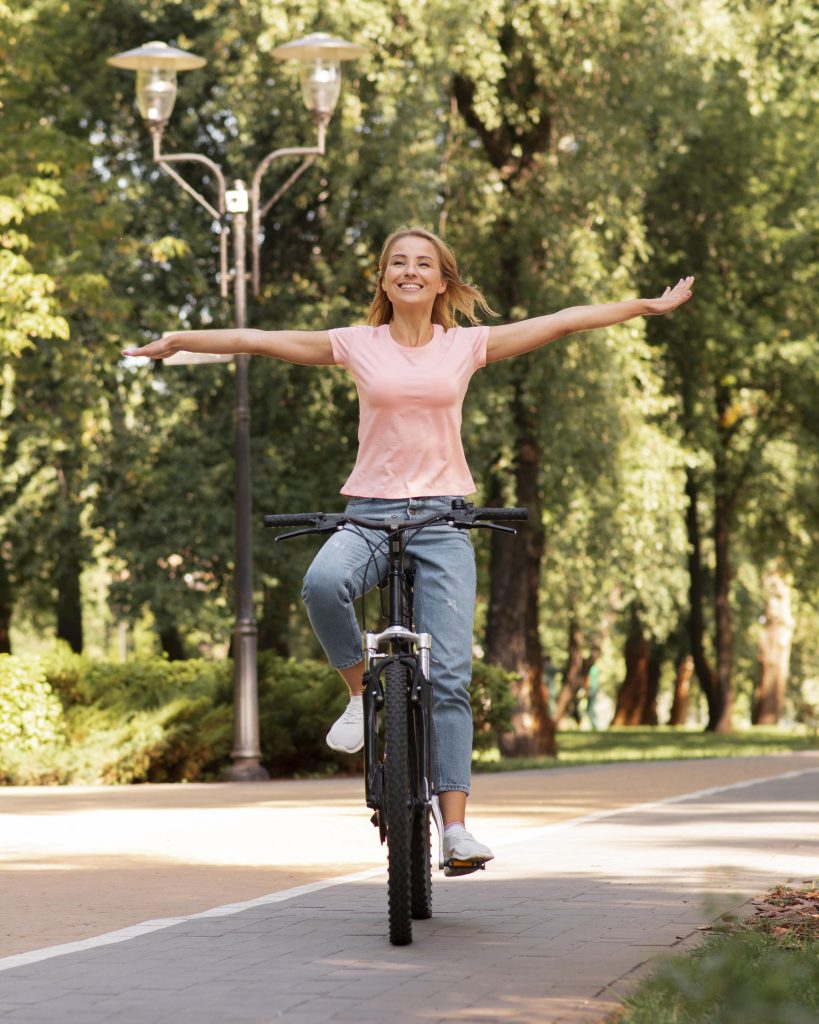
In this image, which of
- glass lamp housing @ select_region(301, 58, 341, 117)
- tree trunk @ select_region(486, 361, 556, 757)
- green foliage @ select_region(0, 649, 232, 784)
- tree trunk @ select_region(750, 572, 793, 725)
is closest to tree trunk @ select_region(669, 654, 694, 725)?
tree trunk @ select_region(750, 572, 793, 725)

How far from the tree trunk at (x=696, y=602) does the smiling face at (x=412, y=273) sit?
1084 inches

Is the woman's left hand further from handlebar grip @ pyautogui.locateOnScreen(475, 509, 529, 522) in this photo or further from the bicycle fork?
the bicycle fork

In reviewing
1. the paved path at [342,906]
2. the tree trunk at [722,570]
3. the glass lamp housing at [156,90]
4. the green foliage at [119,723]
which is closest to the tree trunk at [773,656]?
the tree trunk at [722,570]

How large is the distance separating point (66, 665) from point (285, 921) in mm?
11494

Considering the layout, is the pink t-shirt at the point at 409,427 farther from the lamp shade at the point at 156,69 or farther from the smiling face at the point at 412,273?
the lamp shade at the point at 156,69

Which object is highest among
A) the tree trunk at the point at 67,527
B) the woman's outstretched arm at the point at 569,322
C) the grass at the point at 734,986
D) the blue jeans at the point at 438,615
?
the tree trunk at the point at 67,527

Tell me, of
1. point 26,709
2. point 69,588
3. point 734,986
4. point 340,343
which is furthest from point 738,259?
point 734,986

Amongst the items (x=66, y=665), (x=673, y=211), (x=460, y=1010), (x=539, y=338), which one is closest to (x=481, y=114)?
(x=66, y=665)

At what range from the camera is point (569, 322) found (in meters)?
6.38

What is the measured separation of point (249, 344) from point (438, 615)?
1.10 meters

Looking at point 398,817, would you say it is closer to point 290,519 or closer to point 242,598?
point 290,519

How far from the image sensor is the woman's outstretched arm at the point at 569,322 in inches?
249

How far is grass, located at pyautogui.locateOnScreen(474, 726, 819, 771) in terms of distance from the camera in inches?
783

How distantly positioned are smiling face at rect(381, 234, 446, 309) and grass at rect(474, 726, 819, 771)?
12076 mm
